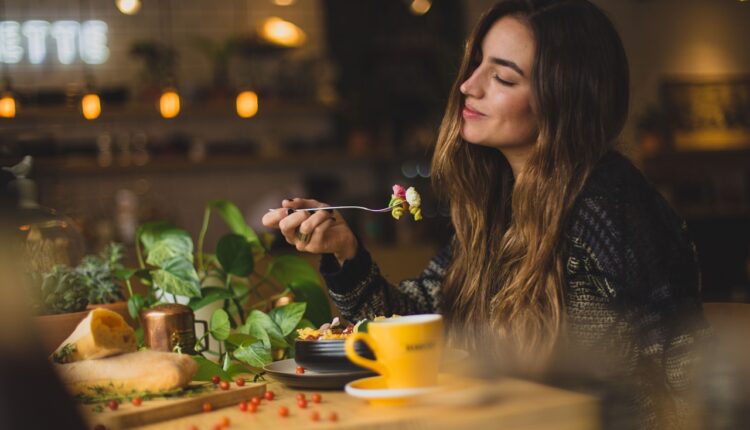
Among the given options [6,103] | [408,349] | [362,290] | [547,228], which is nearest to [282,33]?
[6,103]

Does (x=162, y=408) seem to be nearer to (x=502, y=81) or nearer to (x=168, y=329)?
(x=168, y=329)

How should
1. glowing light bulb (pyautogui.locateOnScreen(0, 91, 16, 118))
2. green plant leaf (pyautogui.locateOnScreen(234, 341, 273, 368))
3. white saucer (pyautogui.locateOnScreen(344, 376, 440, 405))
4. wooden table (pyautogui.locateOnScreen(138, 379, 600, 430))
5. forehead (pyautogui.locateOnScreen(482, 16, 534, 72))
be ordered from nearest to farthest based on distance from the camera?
1. wooden table (pyautogui.locateOnScreen(138, 379, 600, 430))
2. white saucer (pyautogui.locateOnScreen(344, 376, 440, 405))
3. green plant leaf (pyautogui.locateOnScreen(234, 341, 273, 368))
4. forehead (pyautogui.locateOnScreen(482, 16, 534, 72))
5. glowing light bulb (pyautogui.locateOnScreen(0, 91, 16, 118))

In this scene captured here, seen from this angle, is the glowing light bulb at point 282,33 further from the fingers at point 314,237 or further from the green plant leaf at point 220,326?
the green plant leaf at point 220,326

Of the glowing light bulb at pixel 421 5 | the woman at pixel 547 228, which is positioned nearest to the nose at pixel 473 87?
the woman at pixel 547 228

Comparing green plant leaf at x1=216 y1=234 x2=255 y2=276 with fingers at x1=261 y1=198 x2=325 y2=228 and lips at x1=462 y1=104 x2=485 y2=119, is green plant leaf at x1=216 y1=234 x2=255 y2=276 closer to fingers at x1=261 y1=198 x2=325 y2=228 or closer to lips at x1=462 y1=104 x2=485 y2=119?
fingers at x1=261 y1=198 x2=325 y2=228

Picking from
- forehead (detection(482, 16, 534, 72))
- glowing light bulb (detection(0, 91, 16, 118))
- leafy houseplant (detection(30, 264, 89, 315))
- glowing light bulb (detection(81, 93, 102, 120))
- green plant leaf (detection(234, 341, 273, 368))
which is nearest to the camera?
green plant leaf (detection(234, 341, 273, 368))

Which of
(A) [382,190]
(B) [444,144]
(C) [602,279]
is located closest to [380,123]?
(A) [382,190]

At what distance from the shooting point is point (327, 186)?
6238 millimetres

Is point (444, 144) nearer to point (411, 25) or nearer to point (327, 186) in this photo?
point (327, 186)

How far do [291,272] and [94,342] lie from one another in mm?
677

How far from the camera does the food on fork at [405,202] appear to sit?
1.38 m

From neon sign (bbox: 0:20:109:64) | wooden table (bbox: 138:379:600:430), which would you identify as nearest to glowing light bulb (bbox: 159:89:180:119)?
neon sign (bbox: 0:20:109:64)

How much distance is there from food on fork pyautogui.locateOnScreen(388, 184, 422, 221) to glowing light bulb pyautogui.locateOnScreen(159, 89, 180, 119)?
390cm

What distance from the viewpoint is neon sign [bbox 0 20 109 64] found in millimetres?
6008
